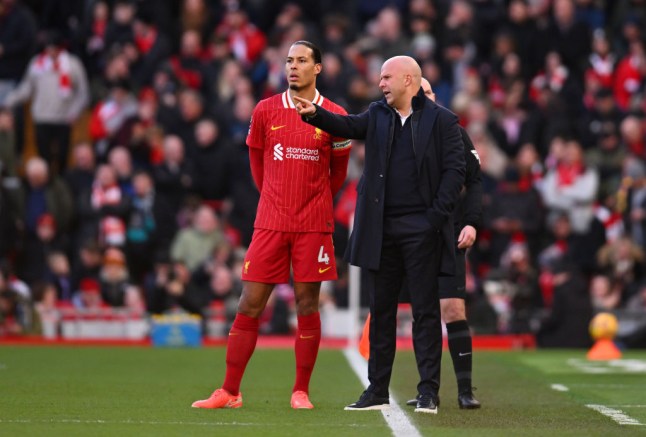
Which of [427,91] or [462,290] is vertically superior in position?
[427,91]

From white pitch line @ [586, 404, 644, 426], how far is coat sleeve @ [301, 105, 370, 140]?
2.47 meters

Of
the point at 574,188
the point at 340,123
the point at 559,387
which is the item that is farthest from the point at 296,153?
the point at 574,188

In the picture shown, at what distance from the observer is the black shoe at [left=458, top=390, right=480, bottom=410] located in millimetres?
9977

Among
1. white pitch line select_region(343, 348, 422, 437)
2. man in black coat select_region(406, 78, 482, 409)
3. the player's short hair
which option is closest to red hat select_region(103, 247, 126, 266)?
white pitch line select_region(343, 348, 422, 437)

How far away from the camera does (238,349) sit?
32.0ft

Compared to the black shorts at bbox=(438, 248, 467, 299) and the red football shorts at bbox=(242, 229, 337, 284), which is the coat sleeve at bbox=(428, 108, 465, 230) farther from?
the red football shorts at bbox=(242, 229, 337, 284)

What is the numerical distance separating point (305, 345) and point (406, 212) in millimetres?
1164

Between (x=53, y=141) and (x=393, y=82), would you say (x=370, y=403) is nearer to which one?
(x=393, y=82)

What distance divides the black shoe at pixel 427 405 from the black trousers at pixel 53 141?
13.0m

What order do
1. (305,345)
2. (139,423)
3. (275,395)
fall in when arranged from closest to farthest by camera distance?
(139,423)
(305,345)
(275,395)

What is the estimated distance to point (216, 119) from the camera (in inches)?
856

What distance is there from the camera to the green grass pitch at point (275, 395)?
8508 millimetres

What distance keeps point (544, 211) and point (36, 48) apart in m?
8.16

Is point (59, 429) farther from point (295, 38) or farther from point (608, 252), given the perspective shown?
point (295, 38)
